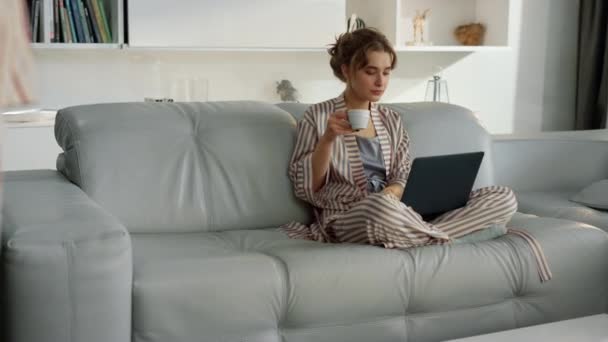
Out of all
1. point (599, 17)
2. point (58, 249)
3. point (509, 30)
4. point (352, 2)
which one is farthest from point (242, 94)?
point (58, 249)

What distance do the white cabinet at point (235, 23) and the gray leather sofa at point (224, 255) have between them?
120cm

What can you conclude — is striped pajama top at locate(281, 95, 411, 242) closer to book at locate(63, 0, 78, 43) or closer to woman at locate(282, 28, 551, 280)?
woman at locate(282, 28, 551, 280)

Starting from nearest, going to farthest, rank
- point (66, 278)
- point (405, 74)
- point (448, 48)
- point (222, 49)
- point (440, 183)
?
point (66, 278)
point (440, 183)
point (222, 49)
point (448, 48)
point (405, 74)

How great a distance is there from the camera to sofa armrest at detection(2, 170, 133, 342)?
173cm

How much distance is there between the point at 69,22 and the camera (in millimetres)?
3764

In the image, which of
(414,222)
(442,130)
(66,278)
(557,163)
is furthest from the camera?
(557,163)

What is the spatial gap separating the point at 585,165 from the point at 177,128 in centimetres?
175

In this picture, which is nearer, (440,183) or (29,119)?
(440,183)

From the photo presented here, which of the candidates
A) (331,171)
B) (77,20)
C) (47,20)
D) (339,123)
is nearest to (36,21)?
(47,20)

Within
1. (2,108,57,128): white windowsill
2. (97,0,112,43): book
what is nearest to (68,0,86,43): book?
(97,0,112,43): book

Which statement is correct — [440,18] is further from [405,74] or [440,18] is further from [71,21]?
[71,21]

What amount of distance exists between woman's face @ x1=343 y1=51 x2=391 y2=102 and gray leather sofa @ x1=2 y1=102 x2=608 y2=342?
0.29 meters

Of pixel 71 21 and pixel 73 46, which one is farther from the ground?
pixel 71 21

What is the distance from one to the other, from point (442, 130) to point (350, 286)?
3.17 feet
